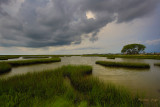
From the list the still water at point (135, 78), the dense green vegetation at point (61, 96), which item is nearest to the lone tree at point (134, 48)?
the still water at point (135, 78)

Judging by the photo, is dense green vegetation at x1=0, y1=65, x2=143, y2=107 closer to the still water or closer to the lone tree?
the still water

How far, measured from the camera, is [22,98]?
3779 mm

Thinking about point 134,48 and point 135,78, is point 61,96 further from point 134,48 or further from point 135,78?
point 134,48

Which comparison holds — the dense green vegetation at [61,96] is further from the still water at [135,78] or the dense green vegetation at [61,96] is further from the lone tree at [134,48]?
the lone tree at [134,48]

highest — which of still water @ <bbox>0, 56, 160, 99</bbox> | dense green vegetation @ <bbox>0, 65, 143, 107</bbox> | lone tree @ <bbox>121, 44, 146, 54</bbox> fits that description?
lone tree @ <bbox>121, 44, 146, 54</bbox>

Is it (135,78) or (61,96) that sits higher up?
(61,96)

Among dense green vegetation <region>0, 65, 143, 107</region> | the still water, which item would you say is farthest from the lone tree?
dense green vegetation <region>0, 65, 143, 107</region>

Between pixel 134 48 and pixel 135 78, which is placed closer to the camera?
pixel 135 78

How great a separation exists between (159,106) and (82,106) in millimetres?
4275

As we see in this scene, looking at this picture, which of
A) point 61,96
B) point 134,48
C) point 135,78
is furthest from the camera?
point 134,48

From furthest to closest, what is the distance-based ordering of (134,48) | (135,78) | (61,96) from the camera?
(134,48)
(135,78)
(61,96)

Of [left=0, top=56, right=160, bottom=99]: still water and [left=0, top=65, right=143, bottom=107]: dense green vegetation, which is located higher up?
[left=0, top=65, right=143, bottom=107]: dense green vegetation

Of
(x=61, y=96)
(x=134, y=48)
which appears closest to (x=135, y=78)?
A: (x=61, y=96)

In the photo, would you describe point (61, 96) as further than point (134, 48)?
No
